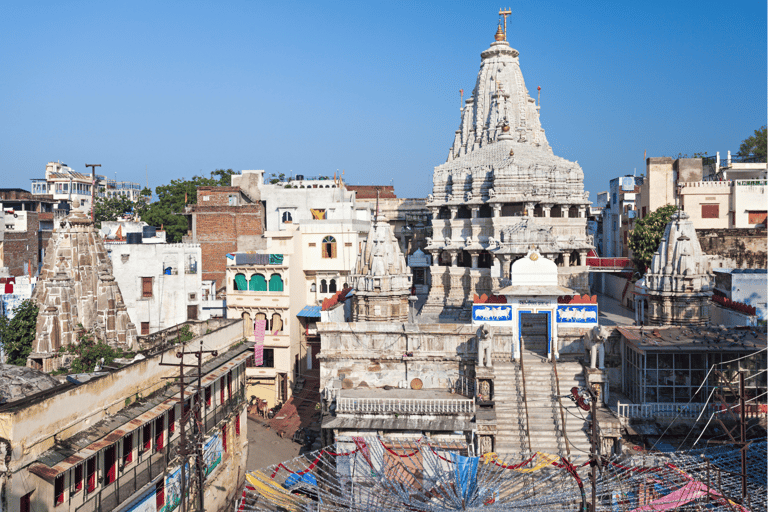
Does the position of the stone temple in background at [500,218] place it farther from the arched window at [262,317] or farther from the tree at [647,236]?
the arched window at [262,317]

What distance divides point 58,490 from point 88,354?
10.6m

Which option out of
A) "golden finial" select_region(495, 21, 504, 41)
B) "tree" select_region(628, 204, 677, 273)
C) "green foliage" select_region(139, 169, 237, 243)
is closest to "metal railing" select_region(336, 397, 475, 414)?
"tree" select_region(628, 204, 677, 273)

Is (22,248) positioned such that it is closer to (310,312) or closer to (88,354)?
(310,312)

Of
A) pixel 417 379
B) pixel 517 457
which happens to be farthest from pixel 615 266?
pixel 517 457

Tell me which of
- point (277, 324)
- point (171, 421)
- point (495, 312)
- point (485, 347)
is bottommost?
point (171, 421)

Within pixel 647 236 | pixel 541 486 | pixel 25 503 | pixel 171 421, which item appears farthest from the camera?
pixel 647 236

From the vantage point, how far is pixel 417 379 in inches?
1115

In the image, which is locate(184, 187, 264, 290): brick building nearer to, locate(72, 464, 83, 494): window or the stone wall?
the stone wall

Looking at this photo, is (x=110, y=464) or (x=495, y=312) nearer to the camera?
(x=110, y=464)

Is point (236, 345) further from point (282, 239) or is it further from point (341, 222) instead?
point (341, 222)

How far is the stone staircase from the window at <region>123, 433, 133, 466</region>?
11568 millimetres

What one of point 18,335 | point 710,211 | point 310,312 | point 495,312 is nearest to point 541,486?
point 495,312

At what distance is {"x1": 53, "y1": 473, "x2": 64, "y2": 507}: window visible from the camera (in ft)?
54.2

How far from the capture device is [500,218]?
38.6m
